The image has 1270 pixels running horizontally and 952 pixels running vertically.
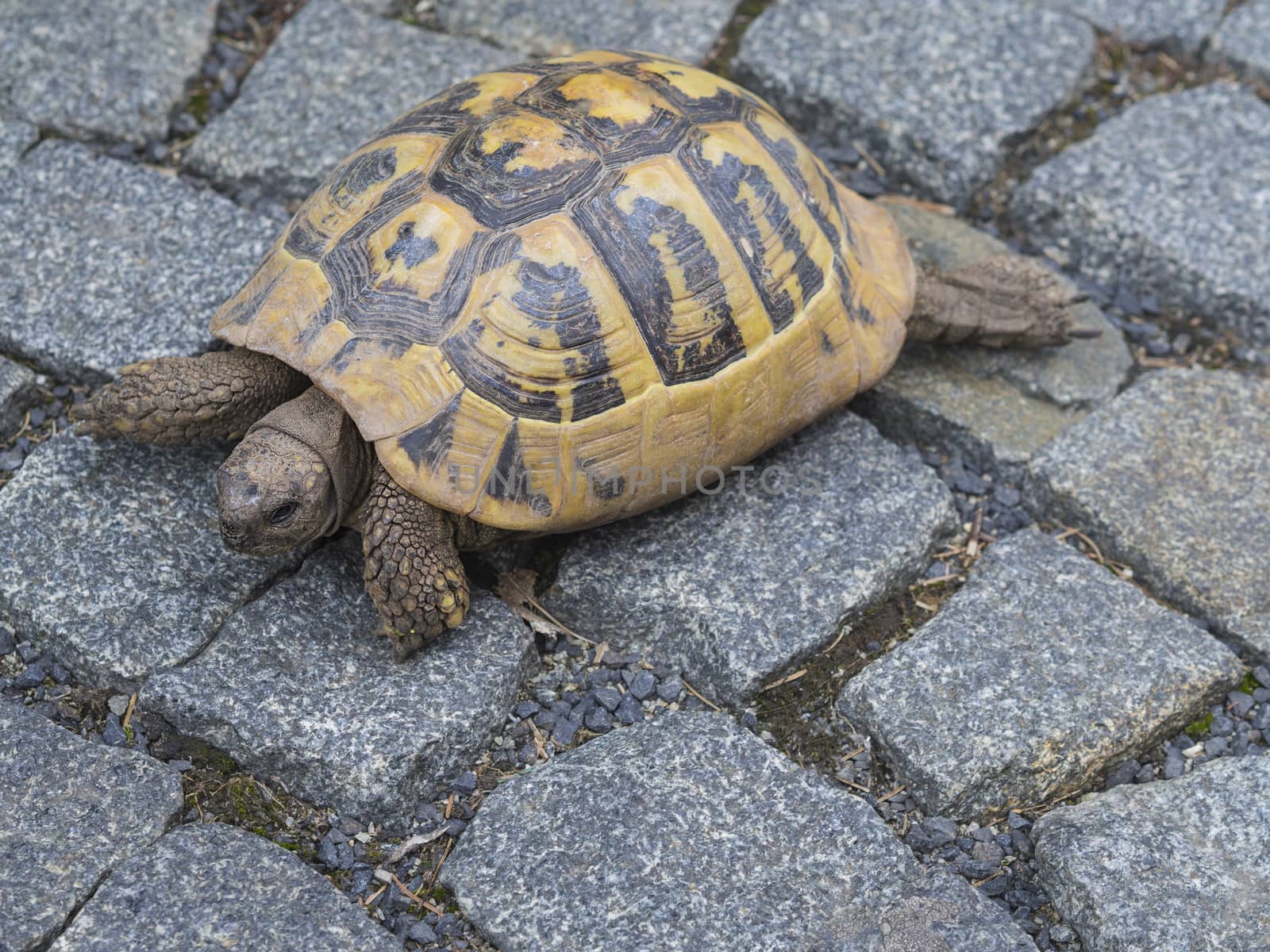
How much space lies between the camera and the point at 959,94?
378 centimetres

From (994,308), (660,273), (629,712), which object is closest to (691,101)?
(660,273)

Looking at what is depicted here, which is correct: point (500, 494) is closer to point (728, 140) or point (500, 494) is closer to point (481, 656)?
point (481, 656)

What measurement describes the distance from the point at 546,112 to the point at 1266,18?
2720 mm

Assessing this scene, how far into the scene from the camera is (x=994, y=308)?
3.27m

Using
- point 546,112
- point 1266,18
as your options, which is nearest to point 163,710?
point 546,112

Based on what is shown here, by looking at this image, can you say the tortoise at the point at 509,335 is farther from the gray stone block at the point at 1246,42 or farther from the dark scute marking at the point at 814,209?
the gray stone block at the point at 1246,42

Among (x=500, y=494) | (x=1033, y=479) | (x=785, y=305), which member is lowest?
(x=1033, y=479)

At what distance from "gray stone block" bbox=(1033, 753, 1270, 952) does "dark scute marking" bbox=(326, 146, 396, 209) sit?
1887 mm

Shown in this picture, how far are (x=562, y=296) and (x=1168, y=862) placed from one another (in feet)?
5.23

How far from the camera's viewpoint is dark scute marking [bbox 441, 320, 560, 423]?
98.3 inches

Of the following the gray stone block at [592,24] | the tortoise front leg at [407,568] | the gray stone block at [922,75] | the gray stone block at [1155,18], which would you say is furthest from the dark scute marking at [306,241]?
the gray stone block at [1155,18]

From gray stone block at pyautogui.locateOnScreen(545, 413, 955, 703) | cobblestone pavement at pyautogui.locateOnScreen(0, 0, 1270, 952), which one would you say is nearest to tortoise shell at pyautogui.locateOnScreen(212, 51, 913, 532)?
gray stone block at pyautogui.locateOnScreen(545, 413, 955, 703)

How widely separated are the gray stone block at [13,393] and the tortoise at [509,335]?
27cm

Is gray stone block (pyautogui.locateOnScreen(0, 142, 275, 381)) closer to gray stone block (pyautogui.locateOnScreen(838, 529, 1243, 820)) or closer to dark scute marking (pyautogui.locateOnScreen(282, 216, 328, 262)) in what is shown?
dark scute marking (pyautogui.locateOnScreen(282, 216, 328, 262))
